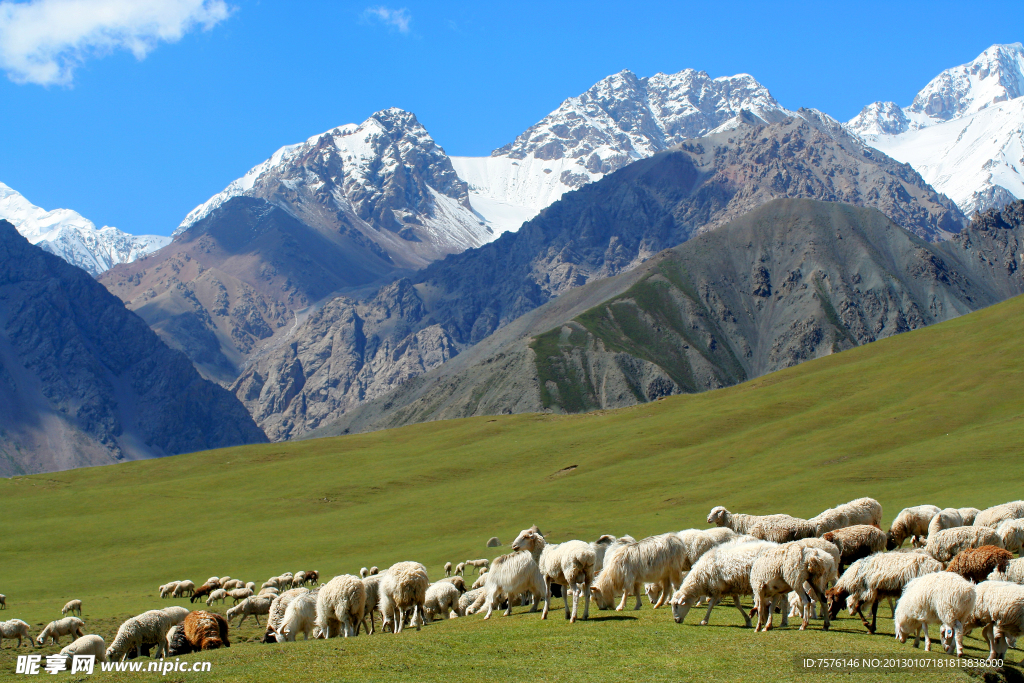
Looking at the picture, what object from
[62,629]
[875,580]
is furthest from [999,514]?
[62,629]

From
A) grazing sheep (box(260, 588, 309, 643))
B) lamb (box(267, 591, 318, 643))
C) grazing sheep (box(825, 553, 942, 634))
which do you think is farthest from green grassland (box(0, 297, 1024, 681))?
lamb (box(267, 591, 318, 643))

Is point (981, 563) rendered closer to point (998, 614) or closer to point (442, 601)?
point (998, 614)

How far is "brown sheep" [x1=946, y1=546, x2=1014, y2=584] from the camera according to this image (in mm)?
21688

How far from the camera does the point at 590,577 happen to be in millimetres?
22922

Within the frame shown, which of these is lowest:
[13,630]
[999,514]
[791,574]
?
[13,630]

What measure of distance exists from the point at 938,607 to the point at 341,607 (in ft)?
51.9

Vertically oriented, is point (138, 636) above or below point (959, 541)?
below

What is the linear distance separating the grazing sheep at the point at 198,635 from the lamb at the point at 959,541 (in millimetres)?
21287

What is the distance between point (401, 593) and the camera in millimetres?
24531

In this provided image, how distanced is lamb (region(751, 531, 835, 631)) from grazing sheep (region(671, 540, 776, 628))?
0.56 meters

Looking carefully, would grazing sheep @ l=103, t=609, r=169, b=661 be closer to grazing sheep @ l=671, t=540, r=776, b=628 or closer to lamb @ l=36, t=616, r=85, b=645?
lamb @ l=36, t=616, r=85, b=645

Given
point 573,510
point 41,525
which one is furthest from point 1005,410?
point 41,525

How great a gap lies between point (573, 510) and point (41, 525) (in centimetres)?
4542

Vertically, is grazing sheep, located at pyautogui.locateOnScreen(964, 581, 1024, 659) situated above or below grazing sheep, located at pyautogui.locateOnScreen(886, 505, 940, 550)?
below
